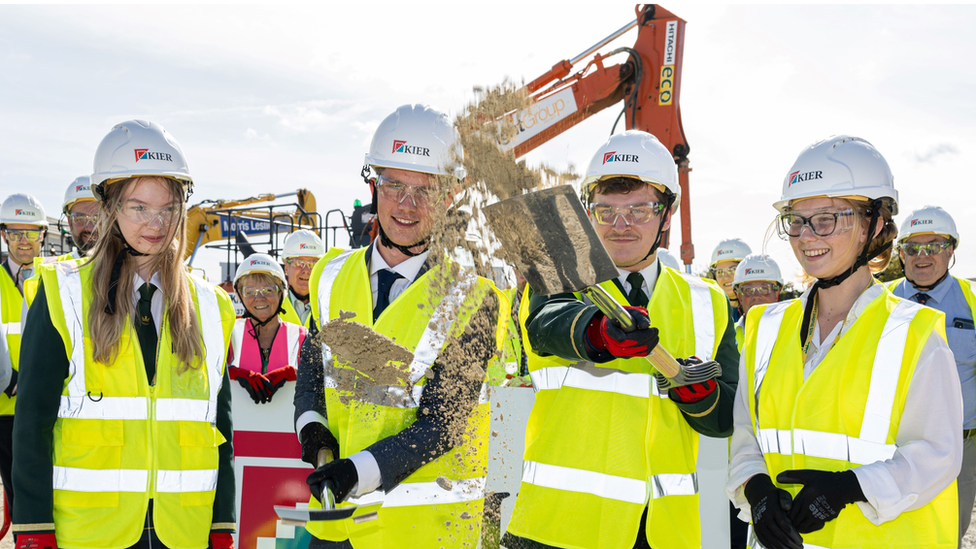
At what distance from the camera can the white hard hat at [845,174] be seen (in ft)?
8.59

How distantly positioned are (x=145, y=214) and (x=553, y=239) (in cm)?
172

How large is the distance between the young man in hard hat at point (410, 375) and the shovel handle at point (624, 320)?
517mm

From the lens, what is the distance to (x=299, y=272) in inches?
315

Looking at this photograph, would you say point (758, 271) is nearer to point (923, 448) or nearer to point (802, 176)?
point (802, 176)

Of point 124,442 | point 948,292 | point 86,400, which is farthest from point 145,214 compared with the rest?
point 948,292

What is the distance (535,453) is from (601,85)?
10.3 meters

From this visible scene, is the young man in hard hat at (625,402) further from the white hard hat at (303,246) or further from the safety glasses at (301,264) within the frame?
the white hard hat at (303,246)

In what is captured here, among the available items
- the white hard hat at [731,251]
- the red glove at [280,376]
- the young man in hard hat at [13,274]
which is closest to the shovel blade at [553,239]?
the red glove at [280,376]

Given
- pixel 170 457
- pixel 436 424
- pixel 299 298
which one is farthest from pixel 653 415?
pixel 299 298

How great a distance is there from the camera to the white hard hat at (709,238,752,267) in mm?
9492

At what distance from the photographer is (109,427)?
2613mm

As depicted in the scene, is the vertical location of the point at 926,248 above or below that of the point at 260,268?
above

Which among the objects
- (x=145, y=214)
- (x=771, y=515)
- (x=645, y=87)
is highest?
(x=645, y=87)

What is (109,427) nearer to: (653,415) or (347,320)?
(347,320)
